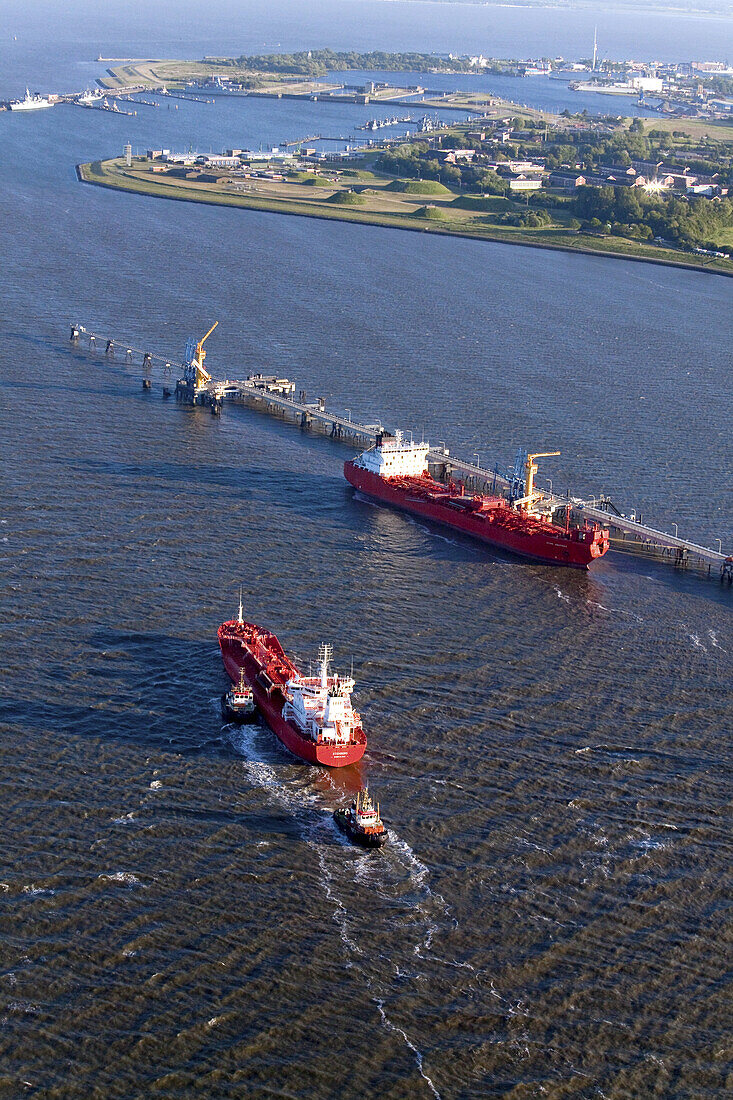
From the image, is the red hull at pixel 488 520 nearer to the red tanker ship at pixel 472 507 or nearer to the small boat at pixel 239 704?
the red tanker ship at pixel 472 507

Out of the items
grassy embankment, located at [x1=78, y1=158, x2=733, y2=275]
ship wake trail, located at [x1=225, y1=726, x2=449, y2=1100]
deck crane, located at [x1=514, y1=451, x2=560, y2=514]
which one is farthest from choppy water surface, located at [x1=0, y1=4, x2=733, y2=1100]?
grassy embankment, located at [x1=78, y1=158, x2=733, y2=275]

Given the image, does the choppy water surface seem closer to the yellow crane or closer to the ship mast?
the ship mast

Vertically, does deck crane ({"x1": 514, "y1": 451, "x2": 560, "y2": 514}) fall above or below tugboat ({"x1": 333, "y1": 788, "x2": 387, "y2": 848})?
above

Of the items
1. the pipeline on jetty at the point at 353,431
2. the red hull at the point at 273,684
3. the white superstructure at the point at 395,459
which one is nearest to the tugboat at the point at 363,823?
the red hull at the point at 273,684

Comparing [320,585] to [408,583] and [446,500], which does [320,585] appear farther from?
[446,500]

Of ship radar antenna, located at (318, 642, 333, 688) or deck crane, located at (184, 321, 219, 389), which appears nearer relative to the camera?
ship radar antenna, located at (318, 642, 333, 688)

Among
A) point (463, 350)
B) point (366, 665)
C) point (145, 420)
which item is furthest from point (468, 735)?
point (463, 350)

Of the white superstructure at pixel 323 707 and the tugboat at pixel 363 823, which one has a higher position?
the white superstructure at pixel 323 707

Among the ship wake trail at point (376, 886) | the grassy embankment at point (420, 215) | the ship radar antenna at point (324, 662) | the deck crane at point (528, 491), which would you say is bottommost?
the ship wake trail at point (376, 886)
